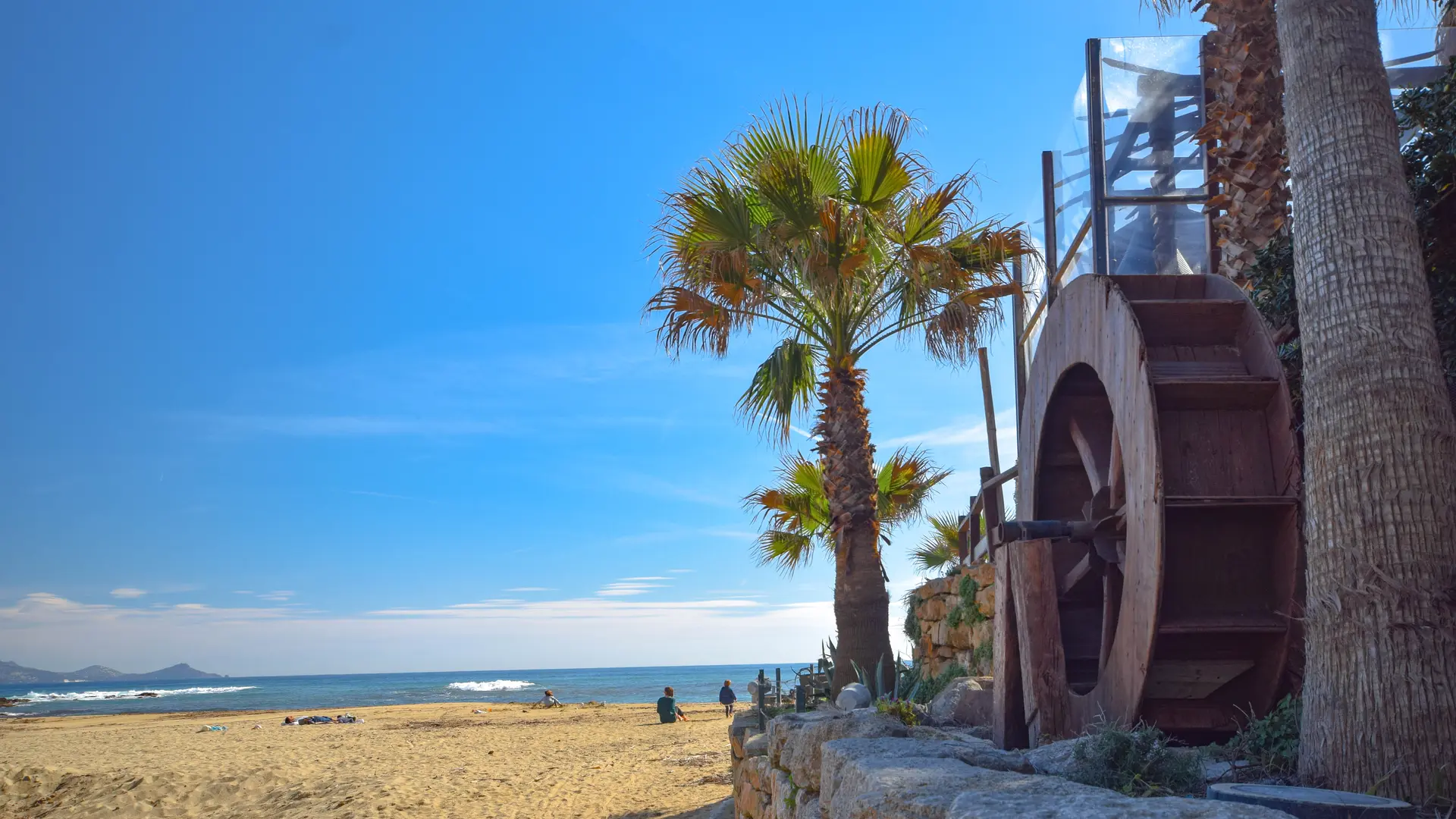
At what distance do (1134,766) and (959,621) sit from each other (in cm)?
670

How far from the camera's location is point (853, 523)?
9.98 m

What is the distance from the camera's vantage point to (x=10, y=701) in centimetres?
5534

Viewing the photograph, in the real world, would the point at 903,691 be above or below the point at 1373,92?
below

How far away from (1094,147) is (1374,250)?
8.49m

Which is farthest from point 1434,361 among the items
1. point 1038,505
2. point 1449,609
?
point 1038,505

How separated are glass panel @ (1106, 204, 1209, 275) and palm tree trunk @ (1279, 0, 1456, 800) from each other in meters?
7.41

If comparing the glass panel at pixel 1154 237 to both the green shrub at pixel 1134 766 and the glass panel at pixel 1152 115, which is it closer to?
the glass panel at pixel 1152 115

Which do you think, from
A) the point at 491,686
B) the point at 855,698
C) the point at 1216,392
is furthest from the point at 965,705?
the point at 491,686

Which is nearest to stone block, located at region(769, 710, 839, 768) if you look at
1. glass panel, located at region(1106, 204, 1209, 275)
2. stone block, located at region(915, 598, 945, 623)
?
stone block, located at region(915, 598, 945, 623)

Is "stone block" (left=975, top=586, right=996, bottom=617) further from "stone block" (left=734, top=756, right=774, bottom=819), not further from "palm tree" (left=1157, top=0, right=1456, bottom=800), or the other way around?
"palm tree" (left=1157, top=0, right=1456, bottom=800)

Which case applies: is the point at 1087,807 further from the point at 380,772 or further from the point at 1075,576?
the point at 380,772

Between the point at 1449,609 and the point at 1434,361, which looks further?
the point at 1434,361

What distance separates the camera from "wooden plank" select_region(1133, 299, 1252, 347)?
5379 millimetres

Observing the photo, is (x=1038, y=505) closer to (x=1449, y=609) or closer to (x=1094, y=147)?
(x=1449, y=609)
